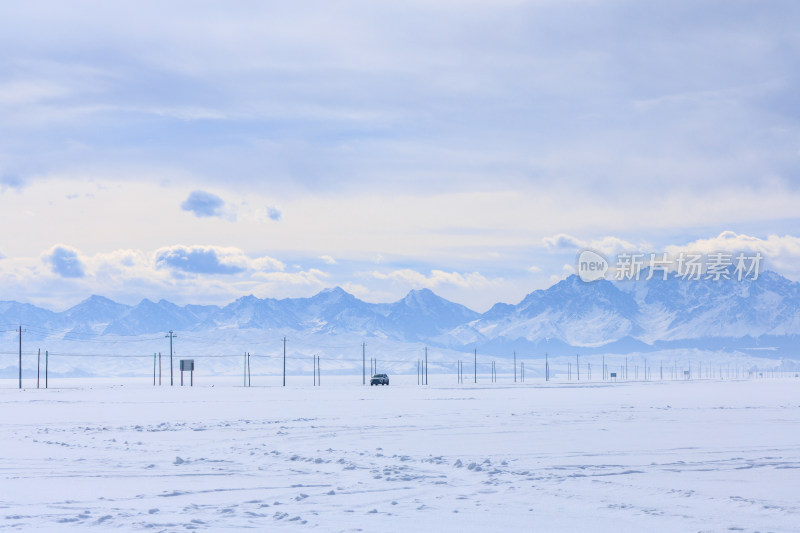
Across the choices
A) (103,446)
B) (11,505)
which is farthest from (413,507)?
(103,446)

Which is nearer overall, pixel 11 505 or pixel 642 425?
pixel 11 505

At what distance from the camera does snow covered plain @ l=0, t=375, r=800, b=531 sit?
17.5 m

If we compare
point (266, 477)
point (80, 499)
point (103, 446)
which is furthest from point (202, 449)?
point (80, 499)

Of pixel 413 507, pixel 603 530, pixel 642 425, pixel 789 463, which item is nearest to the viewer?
pixel 603 530

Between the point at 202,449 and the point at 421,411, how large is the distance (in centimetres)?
2650

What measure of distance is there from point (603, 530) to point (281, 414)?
39.3m

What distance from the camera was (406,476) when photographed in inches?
935

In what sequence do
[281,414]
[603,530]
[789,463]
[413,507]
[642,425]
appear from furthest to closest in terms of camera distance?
[281,414] < [642,425] < [789,463] < [413,507] < [603,530]

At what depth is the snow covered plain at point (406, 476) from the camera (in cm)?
1750

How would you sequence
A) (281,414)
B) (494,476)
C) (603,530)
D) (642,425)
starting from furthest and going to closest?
(281,414)
(642,425)
(494,476)
(603,530)

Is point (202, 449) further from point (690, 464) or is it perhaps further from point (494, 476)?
point (690, 464)

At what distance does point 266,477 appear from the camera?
78.3 feet

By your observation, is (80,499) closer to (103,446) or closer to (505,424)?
(103,446)

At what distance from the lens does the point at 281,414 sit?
178 feet
